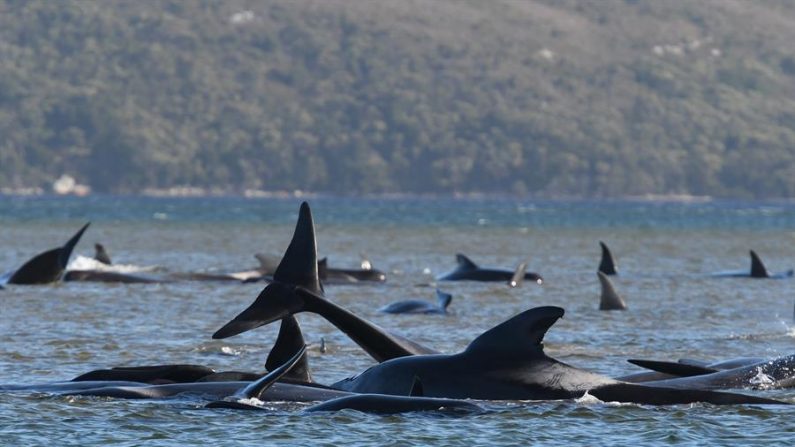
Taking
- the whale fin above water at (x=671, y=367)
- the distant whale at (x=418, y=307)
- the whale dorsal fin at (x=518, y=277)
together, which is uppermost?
the whale dorsal fin at (x=518, y=277)

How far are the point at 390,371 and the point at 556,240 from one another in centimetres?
8001

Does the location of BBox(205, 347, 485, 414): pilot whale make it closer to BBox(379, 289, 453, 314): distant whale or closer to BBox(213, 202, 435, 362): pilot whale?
BBox(213, 202, 435, 362): pilot whale

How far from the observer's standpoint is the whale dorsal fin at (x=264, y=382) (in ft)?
60.0

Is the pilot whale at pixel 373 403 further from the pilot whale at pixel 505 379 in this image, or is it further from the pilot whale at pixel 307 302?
the pilot whale at pixel 307 302

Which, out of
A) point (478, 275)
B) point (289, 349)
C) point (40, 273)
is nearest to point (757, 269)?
point (478, 275)

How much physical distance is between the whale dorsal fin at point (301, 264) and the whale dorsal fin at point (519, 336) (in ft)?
7.85

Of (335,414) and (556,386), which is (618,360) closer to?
(556,386)

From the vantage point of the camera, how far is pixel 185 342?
2778cm

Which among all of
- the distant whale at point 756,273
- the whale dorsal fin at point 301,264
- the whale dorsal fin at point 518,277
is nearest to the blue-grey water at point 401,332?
the whale dorsal fin at point 518,277

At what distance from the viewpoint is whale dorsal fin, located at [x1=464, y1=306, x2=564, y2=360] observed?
17891mm

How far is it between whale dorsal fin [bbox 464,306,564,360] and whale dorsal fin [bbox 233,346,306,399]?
73.0 inches

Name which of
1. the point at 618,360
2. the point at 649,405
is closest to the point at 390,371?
the point at 649,405

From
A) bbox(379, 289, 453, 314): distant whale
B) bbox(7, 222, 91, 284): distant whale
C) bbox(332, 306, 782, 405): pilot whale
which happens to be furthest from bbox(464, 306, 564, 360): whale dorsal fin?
bbox(7, 222, 91, 284): distant whale

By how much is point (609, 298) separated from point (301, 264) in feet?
55.9
